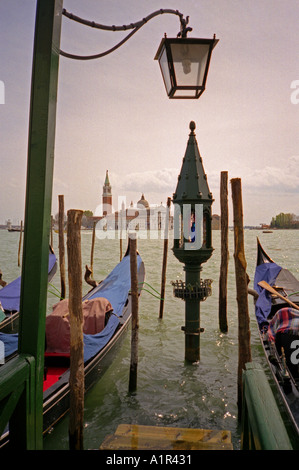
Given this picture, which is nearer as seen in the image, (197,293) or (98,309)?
(197,293)

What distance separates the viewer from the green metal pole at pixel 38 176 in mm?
1298

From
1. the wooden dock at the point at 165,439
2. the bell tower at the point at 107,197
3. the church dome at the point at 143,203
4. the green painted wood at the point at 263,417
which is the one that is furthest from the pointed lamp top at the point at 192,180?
the bell tower at the point at 107,197

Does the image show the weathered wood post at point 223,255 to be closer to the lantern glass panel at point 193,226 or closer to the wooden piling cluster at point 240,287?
the lantern glass panel at point 193,226

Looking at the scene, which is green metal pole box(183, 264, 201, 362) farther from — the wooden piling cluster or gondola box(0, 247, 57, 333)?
gondola box(0, 247, 57, 333)

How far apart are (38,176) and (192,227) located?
3.42m

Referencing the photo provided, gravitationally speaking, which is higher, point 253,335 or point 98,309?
point 98,309

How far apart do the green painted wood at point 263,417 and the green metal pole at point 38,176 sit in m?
0.77

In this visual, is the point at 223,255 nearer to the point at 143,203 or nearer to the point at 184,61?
the point at 184,61

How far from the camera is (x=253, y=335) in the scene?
276 inches

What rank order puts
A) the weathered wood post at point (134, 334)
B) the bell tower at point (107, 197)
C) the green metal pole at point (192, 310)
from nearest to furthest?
the weathered wood post at point (134, 334) → the green metal pole at point (192, 310) → the bell tower at point (107, 197)

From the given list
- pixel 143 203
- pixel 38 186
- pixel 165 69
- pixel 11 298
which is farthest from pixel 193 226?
pixel 143 203
